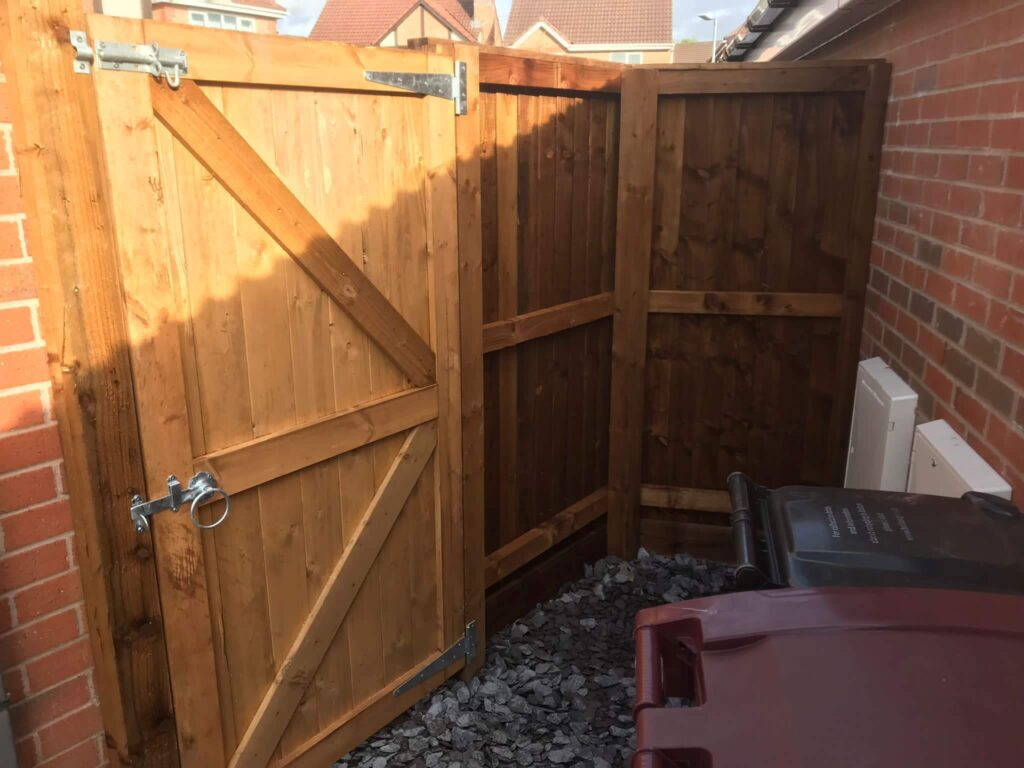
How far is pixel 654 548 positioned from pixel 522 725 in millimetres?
1571

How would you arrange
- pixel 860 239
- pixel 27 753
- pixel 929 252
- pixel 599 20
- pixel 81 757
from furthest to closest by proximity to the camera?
pixel 599 20 < pixel 860 239 < pixel 929 252 < pixel 81 757 < pixel 27 753

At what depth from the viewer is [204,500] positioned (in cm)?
232

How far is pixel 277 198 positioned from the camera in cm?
238

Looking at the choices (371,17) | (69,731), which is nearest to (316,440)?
(69,731)

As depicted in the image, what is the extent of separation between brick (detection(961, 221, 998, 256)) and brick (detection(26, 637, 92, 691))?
2.81 metres

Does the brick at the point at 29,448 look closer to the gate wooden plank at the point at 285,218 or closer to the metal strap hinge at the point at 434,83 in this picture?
the gate wooden plank at the point at 285,218

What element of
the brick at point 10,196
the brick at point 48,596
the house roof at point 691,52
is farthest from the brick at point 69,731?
the house roof at point 691,52

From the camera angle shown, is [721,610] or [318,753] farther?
[318,753]

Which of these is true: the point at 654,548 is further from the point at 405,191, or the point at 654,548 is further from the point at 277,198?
the point at 277,198

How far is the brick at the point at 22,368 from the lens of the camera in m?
1.90

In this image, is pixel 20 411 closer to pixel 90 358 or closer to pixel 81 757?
pixel 90 358

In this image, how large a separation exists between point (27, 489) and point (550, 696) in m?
2.23

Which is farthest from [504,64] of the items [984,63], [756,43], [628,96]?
[756,43]

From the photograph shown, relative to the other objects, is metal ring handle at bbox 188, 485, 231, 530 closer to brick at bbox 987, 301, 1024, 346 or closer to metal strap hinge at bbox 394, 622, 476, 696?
metal strap hinge at bbox 394, 622, 476, 696
